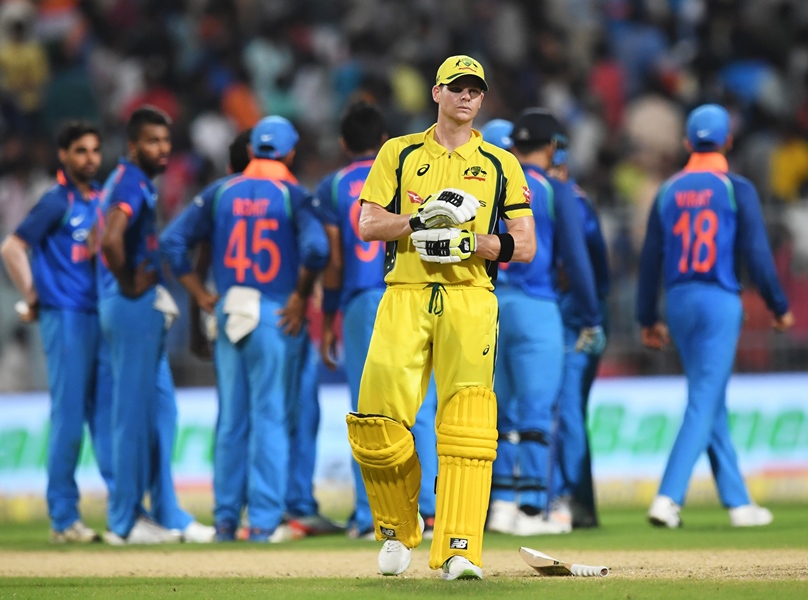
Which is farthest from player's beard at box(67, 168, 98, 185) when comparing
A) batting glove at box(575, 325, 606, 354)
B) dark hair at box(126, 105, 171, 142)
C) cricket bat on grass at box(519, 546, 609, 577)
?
cricket bat on grass at box(519, 546, 609, 577)

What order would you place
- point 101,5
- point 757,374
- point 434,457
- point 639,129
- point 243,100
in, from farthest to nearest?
1. point 101,5
2. point 243,100
3. point 639,129
4. point 757,374
5. point 434,457

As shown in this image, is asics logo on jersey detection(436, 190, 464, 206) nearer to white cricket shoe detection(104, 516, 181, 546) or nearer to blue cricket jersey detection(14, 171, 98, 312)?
white cricket shoe detection(104, 516, 181, 546)

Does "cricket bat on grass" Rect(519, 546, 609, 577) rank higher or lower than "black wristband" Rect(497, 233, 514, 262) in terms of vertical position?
lower

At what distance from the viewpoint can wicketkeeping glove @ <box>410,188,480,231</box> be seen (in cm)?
675

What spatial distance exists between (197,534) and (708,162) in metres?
4.84

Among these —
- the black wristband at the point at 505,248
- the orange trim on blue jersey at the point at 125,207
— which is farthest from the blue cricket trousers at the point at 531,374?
the black wristband at the point at 505,248

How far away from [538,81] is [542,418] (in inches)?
406

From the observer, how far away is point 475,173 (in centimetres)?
722

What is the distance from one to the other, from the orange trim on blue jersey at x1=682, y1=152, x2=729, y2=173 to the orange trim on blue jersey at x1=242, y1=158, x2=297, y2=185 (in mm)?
3134

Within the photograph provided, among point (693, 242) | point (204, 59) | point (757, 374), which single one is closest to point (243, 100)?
point (204, 59)

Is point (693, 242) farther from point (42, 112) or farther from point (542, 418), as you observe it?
point (42, 112)

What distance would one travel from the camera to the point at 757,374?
14203 mm

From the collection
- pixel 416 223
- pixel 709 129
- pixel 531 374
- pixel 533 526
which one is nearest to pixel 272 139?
pixel 531 374

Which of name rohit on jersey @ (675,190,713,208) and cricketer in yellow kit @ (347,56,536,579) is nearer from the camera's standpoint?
cricketer in yellow kit @ (347,56,536,579)
